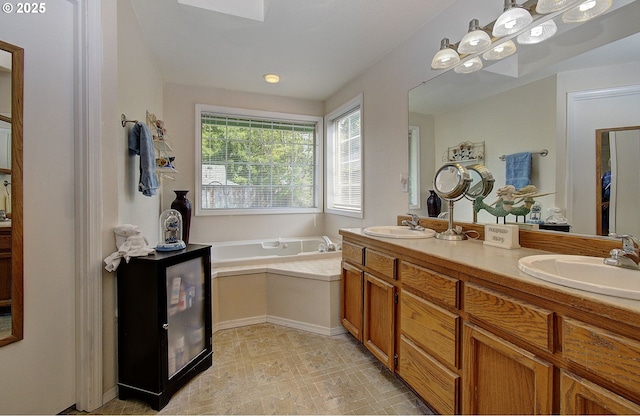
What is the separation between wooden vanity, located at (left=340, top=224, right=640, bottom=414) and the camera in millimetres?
719

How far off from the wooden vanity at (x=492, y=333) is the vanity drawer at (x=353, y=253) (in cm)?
10

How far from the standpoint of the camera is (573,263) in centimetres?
107

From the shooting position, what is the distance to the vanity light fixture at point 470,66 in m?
1.78

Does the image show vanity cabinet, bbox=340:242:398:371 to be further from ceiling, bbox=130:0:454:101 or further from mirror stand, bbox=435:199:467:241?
ceiling, bbox=130:0:454:101

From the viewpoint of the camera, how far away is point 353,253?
207 cm

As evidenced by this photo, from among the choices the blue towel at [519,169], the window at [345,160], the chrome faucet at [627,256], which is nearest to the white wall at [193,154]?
the window at [345,160]

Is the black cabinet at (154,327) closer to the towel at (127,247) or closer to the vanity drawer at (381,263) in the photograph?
the towel at (127,247)

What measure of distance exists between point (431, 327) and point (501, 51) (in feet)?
5.11

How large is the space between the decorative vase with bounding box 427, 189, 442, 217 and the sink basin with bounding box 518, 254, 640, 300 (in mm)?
961

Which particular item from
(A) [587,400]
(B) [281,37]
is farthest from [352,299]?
(B) [281,37]

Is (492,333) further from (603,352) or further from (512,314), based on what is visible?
(603,352)

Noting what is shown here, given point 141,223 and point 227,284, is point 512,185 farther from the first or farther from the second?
point 141,223

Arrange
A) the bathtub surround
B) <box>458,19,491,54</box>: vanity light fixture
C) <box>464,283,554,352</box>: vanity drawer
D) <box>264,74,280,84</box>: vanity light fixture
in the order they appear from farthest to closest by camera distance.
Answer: <box>264,74,280,84</box>: vanity light fixture, the bathtub surround, <box>458,19,491,54</box>: vanity light fixture, <box>464,283,554,352</box>: vanity drawer

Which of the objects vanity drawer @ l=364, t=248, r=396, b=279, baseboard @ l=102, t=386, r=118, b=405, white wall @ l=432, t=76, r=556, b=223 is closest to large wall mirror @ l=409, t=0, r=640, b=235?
white wall @ l=432, t=76, r=556, b=223
